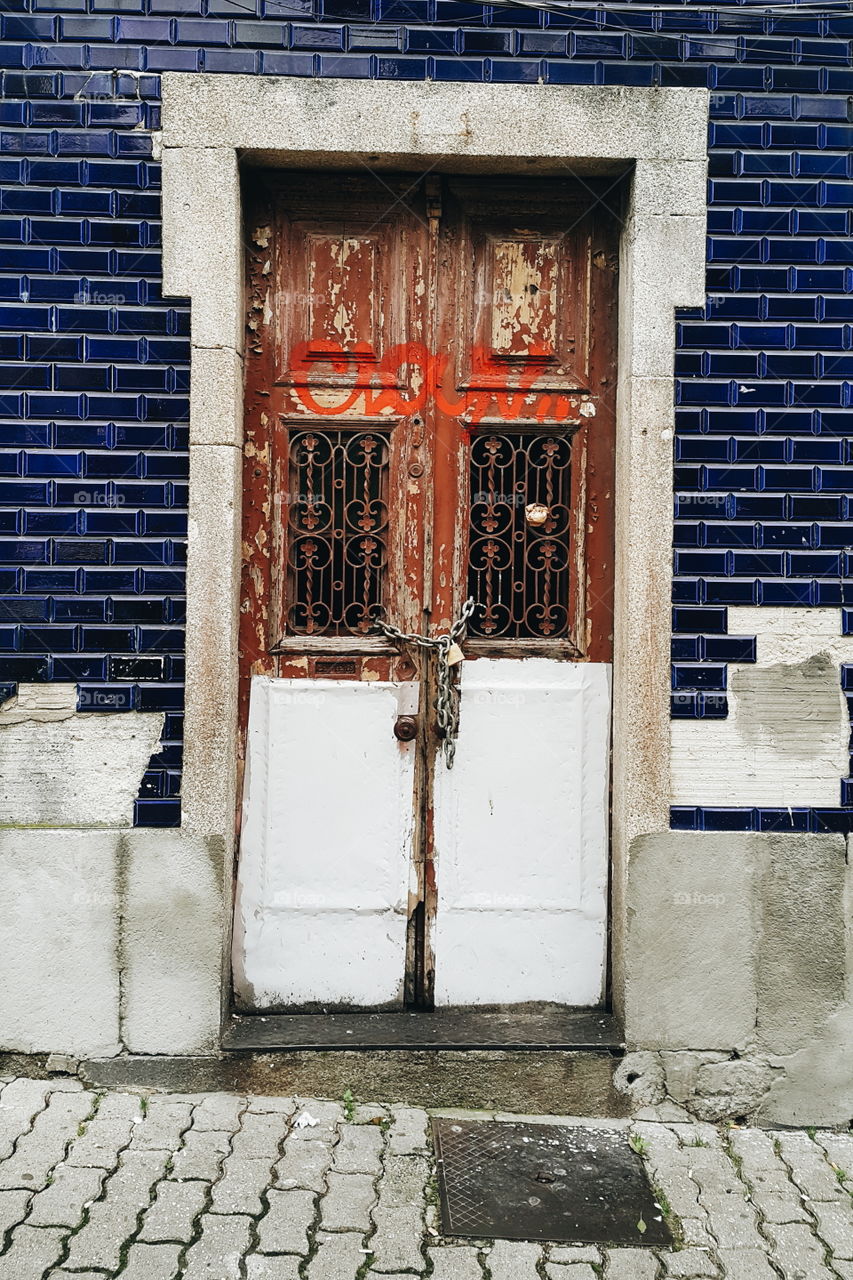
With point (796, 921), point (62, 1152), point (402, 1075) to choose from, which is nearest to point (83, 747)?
point (62, 1152)

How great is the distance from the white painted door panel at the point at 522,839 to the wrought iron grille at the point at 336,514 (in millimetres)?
564

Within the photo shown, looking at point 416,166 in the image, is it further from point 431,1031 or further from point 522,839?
point 431,1031

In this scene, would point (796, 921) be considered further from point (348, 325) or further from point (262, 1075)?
point (348, 325)

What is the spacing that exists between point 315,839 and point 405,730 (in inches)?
20.4

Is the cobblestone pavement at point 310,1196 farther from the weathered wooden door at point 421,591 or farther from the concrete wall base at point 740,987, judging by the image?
the weathered wooden door at point 421,591

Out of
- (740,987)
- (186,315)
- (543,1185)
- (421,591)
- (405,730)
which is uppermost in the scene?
(186,315)

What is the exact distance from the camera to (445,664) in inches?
158

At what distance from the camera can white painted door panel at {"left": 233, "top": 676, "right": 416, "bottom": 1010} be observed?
4055 mm

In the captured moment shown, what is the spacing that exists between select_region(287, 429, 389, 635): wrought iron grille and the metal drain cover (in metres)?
1.85

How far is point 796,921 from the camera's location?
12.6 feet

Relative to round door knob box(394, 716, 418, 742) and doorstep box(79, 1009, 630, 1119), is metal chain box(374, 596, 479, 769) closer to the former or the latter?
round door knob box(394, 716, 418, 742)

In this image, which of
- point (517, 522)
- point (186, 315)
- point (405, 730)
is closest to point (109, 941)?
point (405, 730)

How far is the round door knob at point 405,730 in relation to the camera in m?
4.05

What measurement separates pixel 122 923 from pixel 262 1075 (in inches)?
27.7
